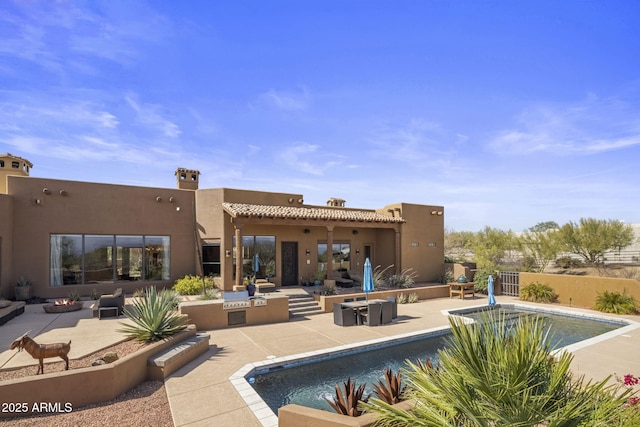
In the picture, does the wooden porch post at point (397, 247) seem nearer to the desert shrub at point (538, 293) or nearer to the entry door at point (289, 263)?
the entry door at point (289, 263)

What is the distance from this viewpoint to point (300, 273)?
18.6m

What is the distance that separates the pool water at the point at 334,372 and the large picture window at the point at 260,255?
9257 mm

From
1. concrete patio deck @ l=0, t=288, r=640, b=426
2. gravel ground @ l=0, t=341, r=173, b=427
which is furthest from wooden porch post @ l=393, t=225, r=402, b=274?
gravel ground @ l=0, t=341, r=173, b=427

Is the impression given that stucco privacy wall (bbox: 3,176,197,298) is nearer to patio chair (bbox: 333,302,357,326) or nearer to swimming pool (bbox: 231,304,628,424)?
patio chair (bbox: 333,302,357,326)

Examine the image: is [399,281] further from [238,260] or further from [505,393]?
[505,393]

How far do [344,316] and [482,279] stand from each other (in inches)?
427

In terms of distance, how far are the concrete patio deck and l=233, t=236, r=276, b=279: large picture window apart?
5040 mm

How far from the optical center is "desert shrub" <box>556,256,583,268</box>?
33.6 metres

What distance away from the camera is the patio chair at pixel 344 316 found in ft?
39.7

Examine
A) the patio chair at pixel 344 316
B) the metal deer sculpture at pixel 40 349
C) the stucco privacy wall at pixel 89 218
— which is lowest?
the patio chair at pixel 344 316

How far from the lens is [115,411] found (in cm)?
587

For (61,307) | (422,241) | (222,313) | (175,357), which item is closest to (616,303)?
(422,241)

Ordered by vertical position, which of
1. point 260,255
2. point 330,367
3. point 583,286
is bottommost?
point 330,367

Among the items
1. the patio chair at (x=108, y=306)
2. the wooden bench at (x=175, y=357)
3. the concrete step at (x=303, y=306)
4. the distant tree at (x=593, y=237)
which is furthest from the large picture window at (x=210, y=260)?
the distant tree at (x=593, y=237)
